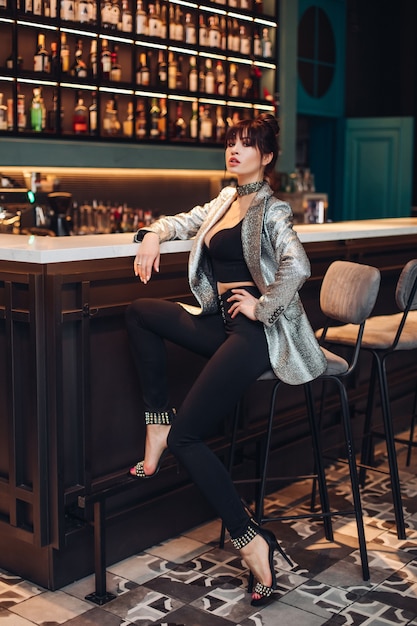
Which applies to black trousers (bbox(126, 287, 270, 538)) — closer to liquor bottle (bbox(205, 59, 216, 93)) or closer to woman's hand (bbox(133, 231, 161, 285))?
woman's hand (bbox(133, 231, 161, 285))

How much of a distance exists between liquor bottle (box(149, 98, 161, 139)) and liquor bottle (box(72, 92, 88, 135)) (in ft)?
1.97

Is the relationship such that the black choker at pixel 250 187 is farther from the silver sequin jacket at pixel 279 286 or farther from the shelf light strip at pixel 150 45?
the shelf light strip at pixel 150 45

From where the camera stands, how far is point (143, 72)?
602 centimetres

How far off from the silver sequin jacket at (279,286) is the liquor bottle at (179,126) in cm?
369

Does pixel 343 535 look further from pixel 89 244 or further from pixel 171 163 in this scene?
pixel 171 163

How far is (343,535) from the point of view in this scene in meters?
3.27

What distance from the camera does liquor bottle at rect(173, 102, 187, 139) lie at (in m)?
6.33

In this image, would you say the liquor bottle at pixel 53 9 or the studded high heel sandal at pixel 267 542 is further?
the liquor bottle at pixel 53 9

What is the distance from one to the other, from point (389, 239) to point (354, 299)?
165 cm

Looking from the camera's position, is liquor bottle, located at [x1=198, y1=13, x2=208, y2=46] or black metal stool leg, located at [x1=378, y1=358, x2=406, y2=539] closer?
black metal stool leg, located at [x1=378, y1=358, x2=406, y2=539]

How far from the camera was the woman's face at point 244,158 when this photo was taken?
2.74 metres

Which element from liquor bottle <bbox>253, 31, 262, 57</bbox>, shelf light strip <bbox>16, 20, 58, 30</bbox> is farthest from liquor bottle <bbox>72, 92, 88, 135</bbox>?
liquor bottle <bbox>253, 31, 262, 57</bbox>

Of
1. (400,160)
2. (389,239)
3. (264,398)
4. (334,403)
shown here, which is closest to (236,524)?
(264,398)

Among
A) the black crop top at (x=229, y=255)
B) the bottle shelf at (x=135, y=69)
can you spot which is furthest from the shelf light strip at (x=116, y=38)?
the black crop top at (x=229, y=255)
